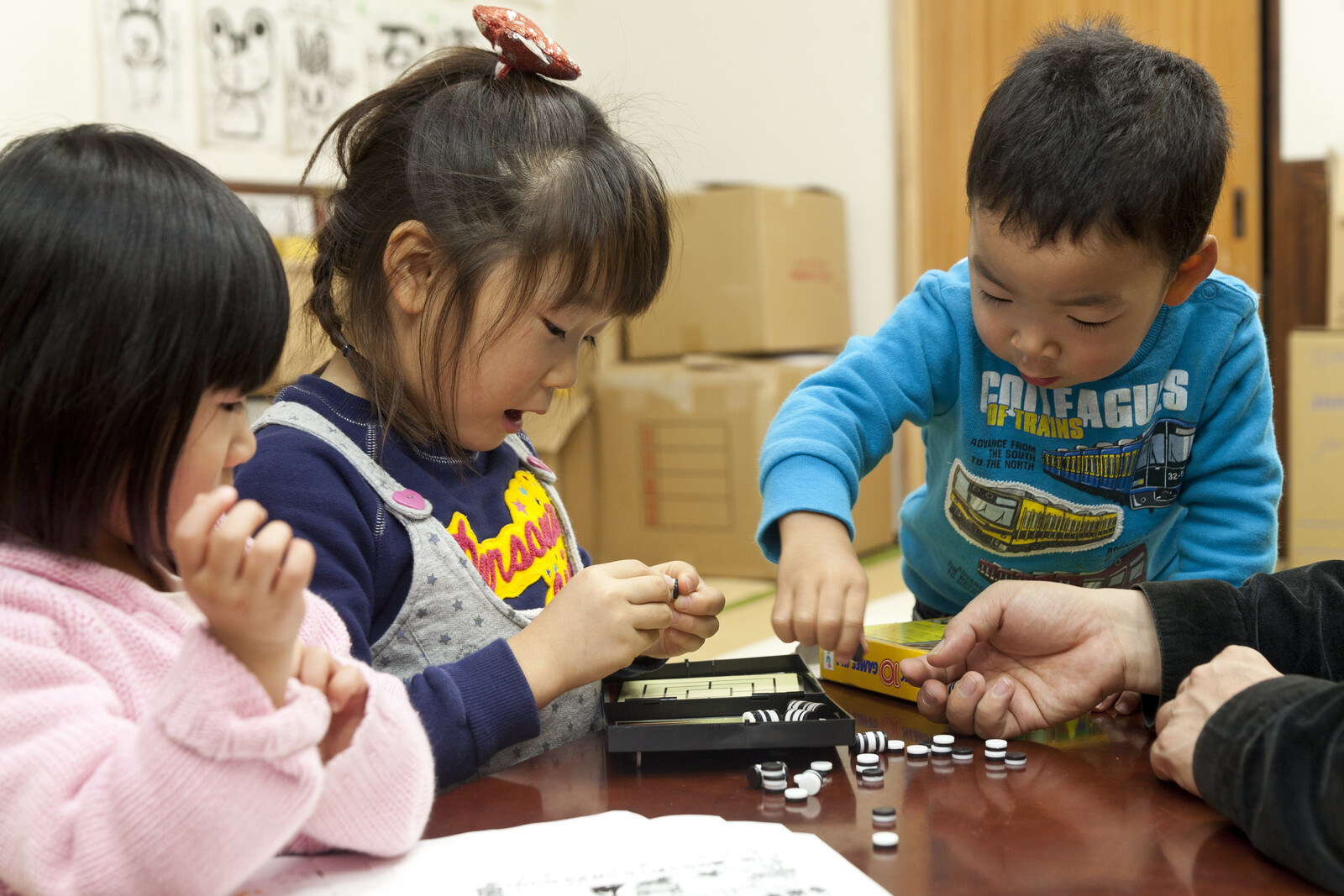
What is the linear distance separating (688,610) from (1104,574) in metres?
0.53

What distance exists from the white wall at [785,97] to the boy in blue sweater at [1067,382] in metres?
2.43

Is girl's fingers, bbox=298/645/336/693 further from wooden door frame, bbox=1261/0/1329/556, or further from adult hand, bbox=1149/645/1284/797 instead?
wooden door frame, bbox=1261/0/1329/556

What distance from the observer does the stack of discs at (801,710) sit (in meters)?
0.73

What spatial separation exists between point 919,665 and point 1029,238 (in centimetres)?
36

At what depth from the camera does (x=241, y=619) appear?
0.48 metres

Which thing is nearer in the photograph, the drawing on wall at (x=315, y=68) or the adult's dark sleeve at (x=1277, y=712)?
the adult's dark sleeve at (x=1277, y=712)

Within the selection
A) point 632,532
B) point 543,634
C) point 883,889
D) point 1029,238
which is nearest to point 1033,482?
point 1029,238

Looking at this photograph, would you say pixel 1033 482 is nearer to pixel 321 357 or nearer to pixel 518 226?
pixel 518 226

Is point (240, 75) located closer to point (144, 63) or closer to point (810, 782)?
point (144, 63)

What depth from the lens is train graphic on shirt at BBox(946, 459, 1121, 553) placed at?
1.11 metres

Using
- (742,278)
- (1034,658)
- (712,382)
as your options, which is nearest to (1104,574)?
(1034,658)

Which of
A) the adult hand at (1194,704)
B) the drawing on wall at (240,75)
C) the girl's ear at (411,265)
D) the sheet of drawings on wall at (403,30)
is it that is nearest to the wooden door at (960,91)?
the sheet of drawings on wall at (403,30)

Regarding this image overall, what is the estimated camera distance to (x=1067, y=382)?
103cm

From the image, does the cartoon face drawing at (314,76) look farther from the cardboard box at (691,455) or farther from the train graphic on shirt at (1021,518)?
the train graphic on shirt at (1021,518)
